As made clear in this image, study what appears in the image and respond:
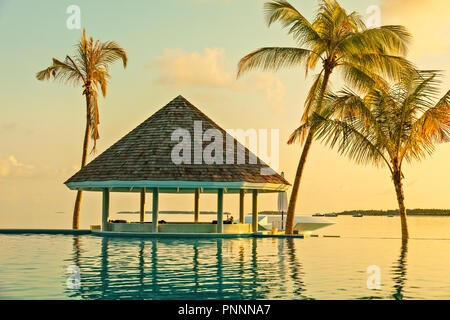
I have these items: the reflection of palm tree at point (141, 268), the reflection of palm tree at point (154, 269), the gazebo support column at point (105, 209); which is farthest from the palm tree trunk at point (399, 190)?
the gazebo support column at point (105, 209)

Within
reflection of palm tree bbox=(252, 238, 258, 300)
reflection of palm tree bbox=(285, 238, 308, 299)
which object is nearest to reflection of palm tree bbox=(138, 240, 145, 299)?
reflection of palm tree bbox=(252, 238, 258, 300)

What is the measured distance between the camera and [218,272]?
43.5 feet

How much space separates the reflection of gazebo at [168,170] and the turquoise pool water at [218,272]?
5370mm

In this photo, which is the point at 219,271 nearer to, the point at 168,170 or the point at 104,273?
the point at 104,273

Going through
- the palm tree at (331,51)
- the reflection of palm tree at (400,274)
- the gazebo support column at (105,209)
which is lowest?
the reflection of palm tree at (400,274)

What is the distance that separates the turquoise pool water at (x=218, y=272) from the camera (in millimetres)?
10547

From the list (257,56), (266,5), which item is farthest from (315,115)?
(266,5)

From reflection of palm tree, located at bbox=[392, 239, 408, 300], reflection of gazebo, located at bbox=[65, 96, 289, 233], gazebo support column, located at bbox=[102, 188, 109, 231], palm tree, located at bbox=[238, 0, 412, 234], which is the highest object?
palm tree, located at bbox=[238, 0, 412, 234]

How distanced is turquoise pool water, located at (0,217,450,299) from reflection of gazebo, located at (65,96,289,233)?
5.37m

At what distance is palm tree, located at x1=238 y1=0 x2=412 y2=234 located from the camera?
2623 cm

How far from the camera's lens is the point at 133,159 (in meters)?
27.1

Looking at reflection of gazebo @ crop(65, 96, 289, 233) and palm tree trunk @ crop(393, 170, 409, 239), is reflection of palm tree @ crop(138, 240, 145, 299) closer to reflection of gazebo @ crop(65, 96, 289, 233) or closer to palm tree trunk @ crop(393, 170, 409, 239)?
reflection of gazebo @ crop(65, 96, 289, 233)

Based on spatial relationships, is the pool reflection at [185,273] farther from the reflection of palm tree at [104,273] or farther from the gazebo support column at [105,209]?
the gazebo support column at [105,209]

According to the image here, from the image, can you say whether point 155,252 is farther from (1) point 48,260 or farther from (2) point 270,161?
(2) point 270,161
